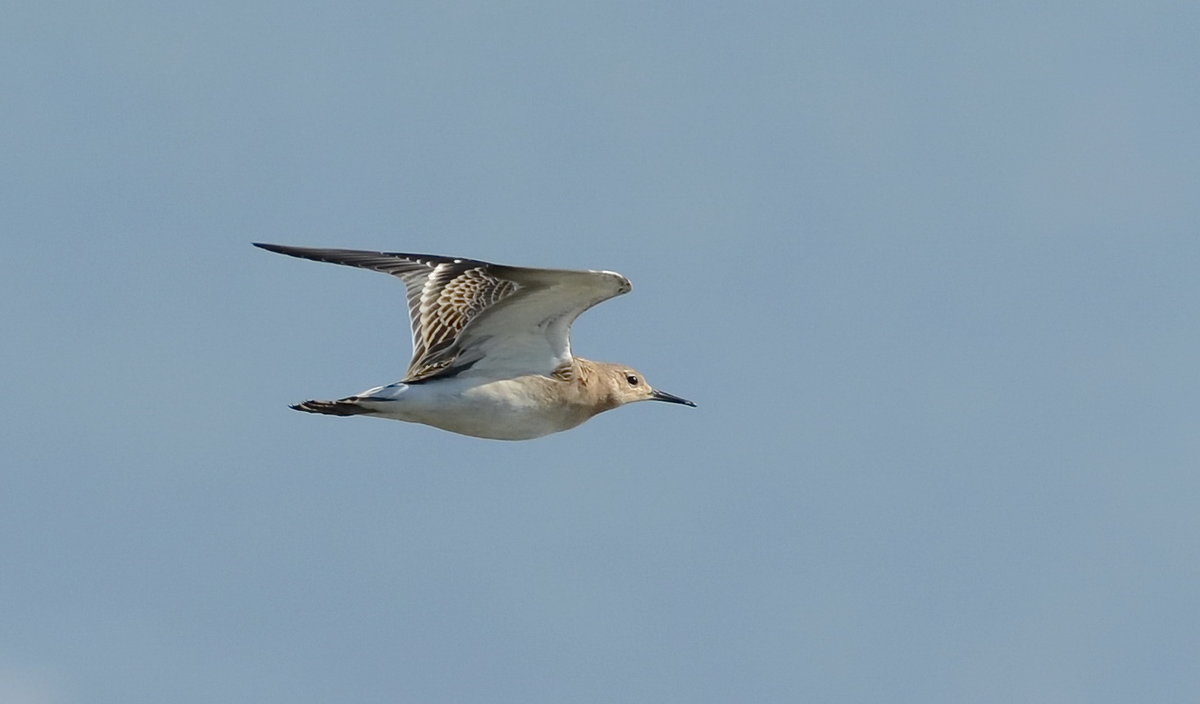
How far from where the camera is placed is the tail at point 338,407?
13047 mm

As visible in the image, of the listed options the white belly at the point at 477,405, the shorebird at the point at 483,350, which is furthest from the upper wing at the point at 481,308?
the white belly at the point at 477,405

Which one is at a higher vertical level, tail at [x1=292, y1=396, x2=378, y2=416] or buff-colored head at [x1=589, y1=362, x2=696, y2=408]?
buff-colored head at [x1=589, y1=362, x2=696, y2=408]

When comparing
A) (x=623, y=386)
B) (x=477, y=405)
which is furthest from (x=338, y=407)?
(x=623, y=386)

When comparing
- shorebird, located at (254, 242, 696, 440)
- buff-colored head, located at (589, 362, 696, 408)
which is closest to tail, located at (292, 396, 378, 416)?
shorebird, located at (254, 242, 696, 440)

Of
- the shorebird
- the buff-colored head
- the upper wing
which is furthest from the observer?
the buff-colored head

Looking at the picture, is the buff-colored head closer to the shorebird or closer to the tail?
the shorebird

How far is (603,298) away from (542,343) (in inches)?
33.0

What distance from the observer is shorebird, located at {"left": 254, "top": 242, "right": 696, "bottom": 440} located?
13.1 metres

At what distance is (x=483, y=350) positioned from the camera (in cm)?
1355

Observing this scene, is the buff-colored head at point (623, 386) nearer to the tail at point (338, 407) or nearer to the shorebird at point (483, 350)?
the shorebird at point (483, 350)

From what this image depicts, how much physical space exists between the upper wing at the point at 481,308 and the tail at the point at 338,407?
60 cm

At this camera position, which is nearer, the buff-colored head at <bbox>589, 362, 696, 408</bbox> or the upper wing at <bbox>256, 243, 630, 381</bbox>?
the upper wing at <bbox>256, 243, 630, 381</bbox>

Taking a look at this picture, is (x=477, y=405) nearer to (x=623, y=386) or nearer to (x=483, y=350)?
(x=483, y=350)

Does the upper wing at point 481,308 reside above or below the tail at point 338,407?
above
